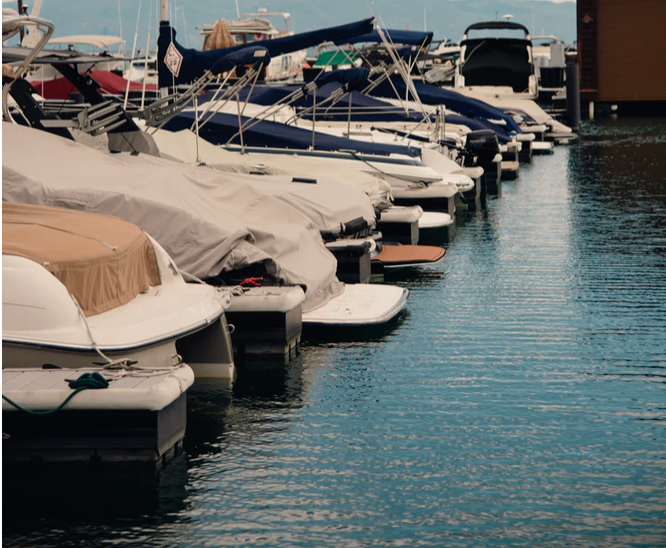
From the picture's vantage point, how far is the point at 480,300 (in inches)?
437

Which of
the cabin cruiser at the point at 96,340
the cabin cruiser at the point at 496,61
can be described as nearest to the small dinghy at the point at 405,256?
the cabin cruiser at the point at 96,340

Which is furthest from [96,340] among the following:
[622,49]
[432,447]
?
[622,49]

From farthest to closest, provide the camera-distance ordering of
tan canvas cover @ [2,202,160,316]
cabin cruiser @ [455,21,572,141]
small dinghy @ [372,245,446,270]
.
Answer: cabin cruiser @ [455,21,572,141] → small dinghy @ [372,245,446,270] → tan canvas cover @ [2,202,160,316]

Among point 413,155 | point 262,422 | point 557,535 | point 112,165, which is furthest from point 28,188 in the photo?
point 413,155

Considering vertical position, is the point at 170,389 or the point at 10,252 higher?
the point at 10,252

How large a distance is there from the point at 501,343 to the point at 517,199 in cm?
1158

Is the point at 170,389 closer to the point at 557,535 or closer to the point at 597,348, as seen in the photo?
the point at 557,535

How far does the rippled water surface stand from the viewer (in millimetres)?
5465

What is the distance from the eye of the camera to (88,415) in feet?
18.8

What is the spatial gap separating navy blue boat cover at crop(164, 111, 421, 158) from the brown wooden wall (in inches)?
1216

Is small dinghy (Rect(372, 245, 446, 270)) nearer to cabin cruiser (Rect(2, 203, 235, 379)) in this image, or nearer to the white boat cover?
the white boat cover

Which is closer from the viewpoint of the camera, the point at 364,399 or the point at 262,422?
the point at 262,422

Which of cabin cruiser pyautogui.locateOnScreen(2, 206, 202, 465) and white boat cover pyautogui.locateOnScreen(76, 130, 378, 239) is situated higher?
white boat cover pyautogui.locateOnScreen(76, 130, 378, 239)

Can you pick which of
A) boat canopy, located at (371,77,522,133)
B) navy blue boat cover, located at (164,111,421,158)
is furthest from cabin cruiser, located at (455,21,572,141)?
navy blue boat cover, located at (164,111,421,158)
